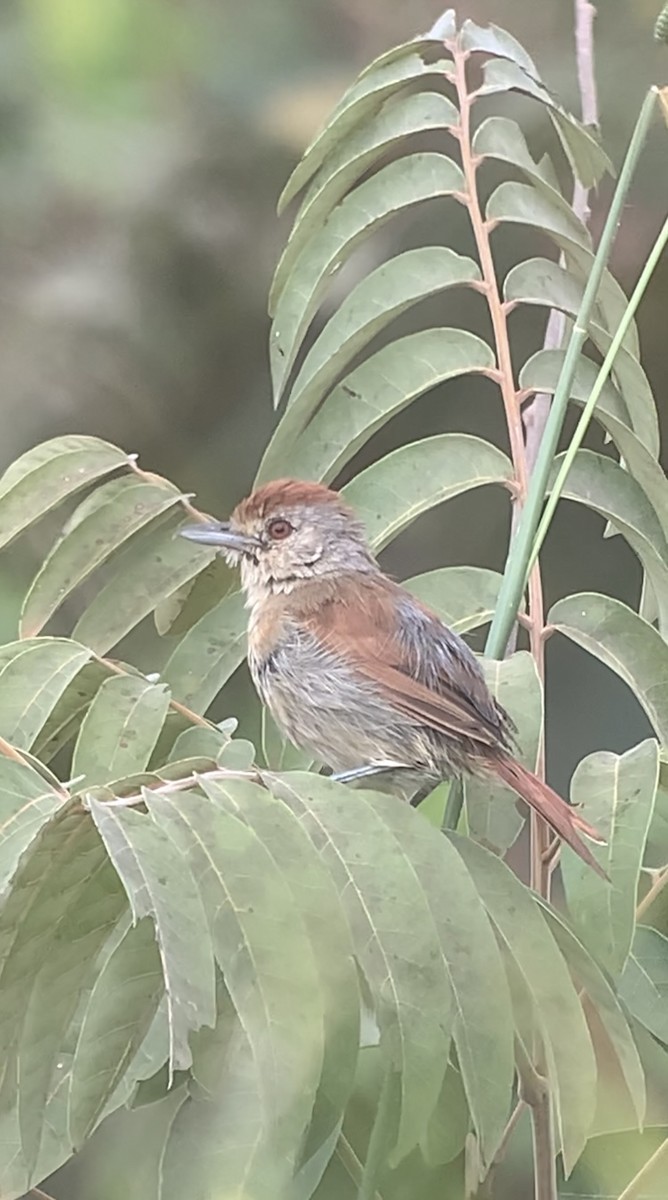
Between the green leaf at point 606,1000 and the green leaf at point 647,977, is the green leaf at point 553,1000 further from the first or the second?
the green leaf at point 647,977

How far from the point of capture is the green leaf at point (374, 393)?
56.8 inches

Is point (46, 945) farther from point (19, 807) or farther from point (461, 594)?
point (461, 594)

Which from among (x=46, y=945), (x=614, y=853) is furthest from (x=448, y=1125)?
(x=46, y=945)

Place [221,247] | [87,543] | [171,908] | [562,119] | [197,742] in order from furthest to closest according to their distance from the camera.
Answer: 1. [221,247]
2. [562,119]
3. [87,543]
4. [197,742]
5. [171,908]

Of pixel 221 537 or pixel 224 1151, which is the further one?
pixel 221 537

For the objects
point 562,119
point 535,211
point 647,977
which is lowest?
point 647,977

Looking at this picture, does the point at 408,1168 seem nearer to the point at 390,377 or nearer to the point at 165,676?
the point at 165,676

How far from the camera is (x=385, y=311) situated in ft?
4.71

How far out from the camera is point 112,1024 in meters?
0.99

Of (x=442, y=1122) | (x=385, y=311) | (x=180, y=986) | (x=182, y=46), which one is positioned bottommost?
(x=442, y=1122)

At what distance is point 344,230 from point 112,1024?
2.81ft

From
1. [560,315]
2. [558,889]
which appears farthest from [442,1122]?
[558,889]

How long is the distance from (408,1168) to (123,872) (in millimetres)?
574

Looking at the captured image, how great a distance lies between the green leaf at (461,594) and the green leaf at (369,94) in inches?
17.4
